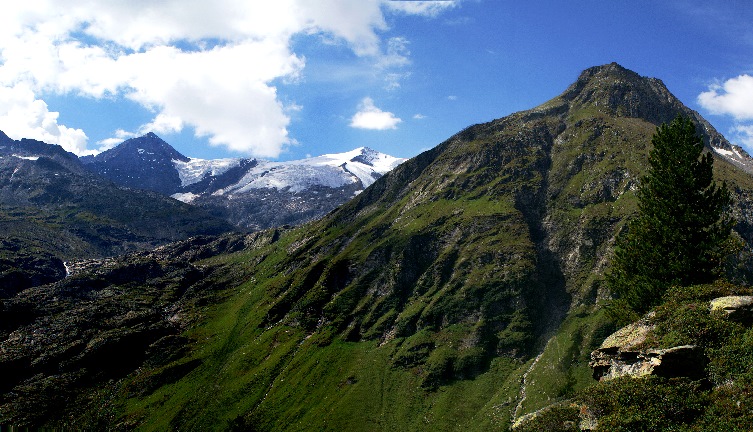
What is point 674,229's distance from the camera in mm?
60125

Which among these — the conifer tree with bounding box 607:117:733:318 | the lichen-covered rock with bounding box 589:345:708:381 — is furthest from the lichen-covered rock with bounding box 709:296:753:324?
the conifer tree with bounding box 607:117:733:318

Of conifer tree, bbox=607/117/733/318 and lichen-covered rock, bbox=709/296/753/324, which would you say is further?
conifer tree, bbox=607/117/733/318

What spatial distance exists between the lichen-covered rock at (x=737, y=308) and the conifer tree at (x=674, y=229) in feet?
60.7

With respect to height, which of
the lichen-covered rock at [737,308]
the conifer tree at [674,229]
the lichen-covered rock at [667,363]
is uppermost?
the conifer tree at [674,229]

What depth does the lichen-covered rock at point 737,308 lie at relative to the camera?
121 ft

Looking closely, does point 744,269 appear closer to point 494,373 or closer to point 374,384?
point 494,373

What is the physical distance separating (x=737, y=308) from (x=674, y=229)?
81.9 ft

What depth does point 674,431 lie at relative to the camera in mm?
30266

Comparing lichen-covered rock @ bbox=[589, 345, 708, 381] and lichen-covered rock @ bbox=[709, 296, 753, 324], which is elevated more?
lichen-covered rock @ bbox=[709, 296, 753, 324]

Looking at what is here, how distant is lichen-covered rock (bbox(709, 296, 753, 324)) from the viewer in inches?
1457

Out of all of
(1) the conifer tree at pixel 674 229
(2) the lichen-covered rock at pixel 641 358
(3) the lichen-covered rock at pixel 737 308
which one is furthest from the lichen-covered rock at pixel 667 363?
(1) the conifer tree at pixel 674 229

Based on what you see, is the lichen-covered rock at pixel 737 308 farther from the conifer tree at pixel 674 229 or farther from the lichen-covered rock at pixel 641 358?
the conifer tree at pixel 674 229

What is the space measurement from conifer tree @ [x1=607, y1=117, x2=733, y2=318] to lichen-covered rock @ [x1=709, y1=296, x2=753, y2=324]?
60.7ft

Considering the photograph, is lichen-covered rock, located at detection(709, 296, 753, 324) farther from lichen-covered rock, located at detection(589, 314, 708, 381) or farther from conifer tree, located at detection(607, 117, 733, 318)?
conifer tree, located at detection(607, 117, 733, 318)
